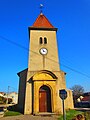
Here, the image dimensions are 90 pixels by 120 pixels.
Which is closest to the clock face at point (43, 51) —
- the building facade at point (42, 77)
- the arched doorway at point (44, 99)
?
the building facade at point (42, 77)

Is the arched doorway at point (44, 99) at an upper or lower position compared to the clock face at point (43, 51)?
lower

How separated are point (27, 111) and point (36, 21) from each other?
12591mm

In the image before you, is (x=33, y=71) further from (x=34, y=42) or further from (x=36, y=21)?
(x=36, y=21)

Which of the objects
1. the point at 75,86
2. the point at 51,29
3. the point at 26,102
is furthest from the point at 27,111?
the point at 75,86

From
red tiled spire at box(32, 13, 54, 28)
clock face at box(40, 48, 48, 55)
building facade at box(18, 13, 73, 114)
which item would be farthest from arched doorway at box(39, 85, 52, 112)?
red tiled spire at box(32, 13, 54, 28)

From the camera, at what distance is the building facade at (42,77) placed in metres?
20.0

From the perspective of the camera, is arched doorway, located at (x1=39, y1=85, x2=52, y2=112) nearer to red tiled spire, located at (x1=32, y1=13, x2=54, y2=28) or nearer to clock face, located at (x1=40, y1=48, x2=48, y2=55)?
clock face, located at (x1=40, y1=48, x2=48, y2=55)

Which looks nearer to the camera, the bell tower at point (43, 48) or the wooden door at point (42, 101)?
the wooden door at point (42, 101)

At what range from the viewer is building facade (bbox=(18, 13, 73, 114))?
20031 mm

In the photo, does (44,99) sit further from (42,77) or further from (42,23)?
(42,23)

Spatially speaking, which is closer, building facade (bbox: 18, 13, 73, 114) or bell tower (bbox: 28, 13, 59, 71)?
building facade (bbox: 18, 13, 73, 114)

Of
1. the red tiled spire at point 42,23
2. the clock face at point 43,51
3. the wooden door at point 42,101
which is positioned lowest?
the wooden door at point 42,101

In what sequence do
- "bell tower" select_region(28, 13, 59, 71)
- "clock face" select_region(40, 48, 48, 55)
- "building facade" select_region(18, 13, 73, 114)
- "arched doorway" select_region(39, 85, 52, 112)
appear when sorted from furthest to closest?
"clock face" select_region(40, 48, 48, 55), "bell tower" select_region(28, 13, 59, 71), "arched doorway" select_region(39, 85, 52, 112), "building facade" select_region(18, 13, 73, 114)

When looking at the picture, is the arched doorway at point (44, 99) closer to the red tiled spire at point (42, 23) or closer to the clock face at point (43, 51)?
the clock face at point (43, 51)
